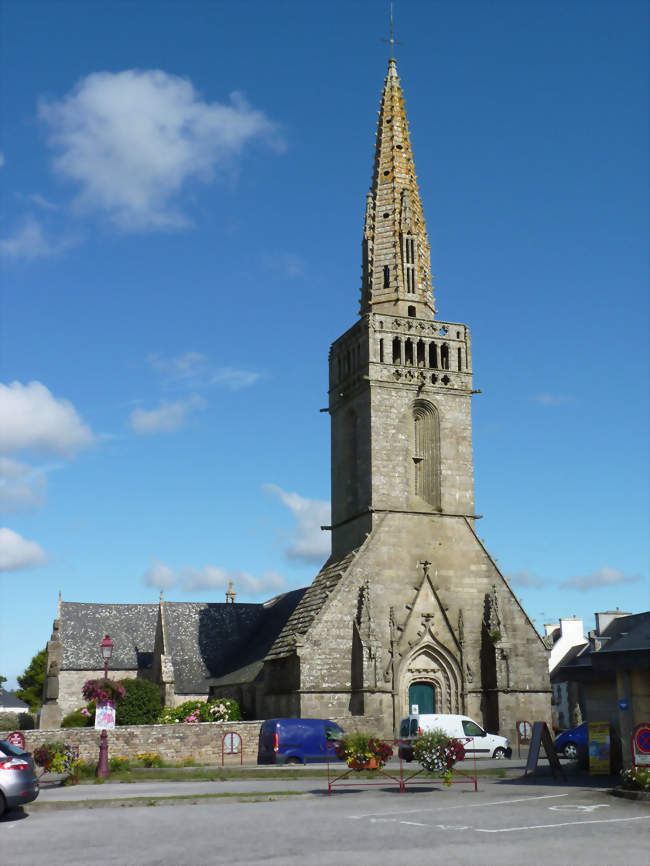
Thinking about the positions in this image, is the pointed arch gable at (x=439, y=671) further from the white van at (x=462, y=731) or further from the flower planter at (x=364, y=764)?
the flower planter at (x=364, y=764)

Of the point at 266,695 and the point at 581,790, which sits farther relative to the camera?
the point at 266,695

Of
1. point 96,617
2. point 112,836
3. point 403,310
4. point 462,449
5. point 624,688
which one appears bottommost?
point 112,836

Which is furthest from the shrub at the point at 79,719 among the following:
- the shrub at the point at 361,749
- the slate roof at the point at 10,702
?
the slate roof at the point at 10,702

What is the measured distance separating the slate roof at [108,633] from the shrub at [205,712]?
1391 centimetres

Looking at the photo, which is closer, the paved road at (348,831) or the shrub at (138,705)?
the paved road at (348,831)

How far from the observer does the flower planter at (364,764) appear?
22109mm

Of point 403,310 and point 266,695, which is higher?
point 403,310

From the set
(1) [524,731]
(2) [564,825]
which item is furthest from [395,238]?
(2) [564,825]

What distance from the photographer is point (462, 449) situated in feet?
137

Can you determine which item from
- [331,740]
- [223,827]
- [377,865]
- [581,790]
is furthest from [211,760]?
[377,865]

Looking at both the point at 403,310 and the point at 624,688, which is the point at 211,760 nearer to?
the point at 624,688

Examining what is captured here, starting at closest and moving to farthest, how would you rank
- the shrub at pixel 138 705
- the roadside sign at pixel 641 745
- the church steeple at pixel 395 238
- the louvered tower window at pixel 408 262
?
the roadside sign at pixel 641 745, the church steeple at pixel 395 238, the louvered tower window at pixel 408 262, the shrub at pixel 138 705

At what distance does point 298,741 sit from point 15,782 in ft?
45.4

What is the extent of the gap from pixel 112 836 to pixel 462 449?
28.5m
